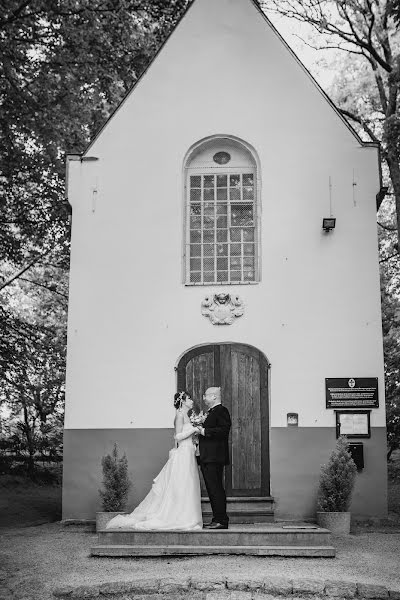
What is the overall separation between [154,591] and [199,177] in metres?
8.30

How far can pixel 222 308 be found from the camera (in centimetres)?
1330

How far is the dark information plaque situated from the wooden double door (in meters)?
1.14

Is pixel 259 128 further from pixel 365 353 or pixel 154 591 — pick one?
pixel 154 591

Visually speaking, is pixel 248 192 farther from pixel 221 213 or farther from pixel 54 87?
pixel 54 87

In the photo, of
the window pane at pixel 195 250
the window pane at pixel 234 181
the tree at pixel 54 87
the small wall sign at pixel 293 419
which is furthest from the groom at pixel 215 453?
the tree at pixel 54 87

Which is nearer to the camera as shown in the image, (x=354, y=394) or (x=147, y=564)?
(x=147, y=564)

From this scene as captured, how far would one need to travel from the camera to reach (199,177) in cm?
1416

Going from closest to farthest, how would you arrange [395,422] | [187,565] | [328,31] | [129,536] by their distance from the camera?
[187,565] → [129,536] → [395,422] → [328,31]

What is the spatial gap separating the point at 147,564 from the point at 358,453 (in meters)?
4.85

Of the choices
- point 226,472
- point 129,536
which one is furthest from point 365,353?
point 129,536

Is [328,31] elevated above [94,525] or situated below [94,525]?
above

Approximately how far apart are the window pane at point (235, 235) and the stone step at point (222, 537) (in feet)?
18.5

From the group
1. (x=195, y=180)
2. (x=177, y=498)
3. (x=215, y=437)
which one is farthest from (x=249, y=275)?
(x=177, y=498)

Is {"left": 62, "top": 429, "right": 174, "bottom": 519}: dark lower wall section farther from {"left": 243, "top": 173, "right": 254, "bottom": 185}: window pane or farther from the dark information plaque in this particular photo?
{"left": 243, "top": 173, "right": 254, "bottom": 185}: window pane
